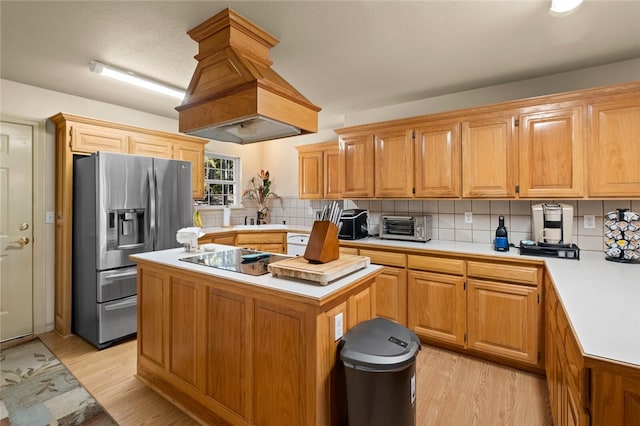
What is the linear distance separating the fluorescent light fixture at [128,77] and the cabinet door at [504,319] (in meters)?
3.28

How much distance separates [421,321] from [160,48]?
3.13 meters

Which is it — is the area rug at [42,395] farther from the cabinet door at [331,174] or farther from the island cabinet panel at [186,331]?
the cabinet door at [331,174]

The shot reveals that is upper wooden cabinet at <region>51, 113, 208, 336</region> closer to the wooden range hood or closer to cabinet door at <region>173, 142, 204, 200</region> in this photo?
cabinet door at <region>173, 142, 204, 200</region>

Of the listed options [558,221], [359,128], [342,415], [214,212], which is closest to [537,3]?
[558,221]

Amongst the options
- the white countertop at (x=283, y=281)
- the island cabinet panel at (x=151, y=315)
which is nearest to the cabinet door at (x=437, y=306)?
the white countertop at (x=283, y=281)

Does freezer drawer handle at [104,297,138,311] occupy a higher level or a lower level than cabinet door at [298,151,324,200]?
lower

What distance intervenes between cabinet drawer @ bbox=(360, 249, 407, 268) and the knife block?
134 centimetres

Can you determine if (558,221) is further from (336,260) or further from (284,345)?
(284,345)

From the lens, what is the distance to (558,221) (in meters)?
2.47

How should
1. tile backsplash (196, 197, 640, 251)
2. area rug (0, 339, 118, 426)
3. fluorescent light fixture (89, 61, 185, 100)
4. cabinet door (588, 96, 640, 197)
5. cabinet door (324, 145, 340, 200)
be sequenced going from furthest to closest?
cabinet door (324, 145, 340, 200) → tile backsplash (196, 197, 640, 251) → fluorescent light fixture (89, 61, 185, 100) → cabinet door (588, 96, 640, 197) → area rug (0, 339, 118, 426)

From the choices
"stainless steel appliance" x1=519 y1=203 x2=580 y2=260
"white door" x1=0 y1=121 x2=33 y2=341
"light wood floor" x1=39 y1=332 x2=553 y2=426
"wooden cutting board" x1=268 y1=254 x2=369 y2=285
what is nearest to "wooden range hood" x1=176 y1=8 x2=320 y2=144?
"wooden cutting board" x1=268 y1=254 x2=369 y2=285

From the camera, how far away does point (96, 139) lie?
3.13 meters

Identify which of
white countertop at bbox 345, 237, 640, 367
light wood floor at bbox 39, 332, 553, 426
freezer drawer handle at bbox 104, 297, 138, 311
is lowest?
light wood floor at bbox 39, 332, 553, 426

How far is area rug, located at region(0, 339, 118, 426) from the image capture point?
189cm
